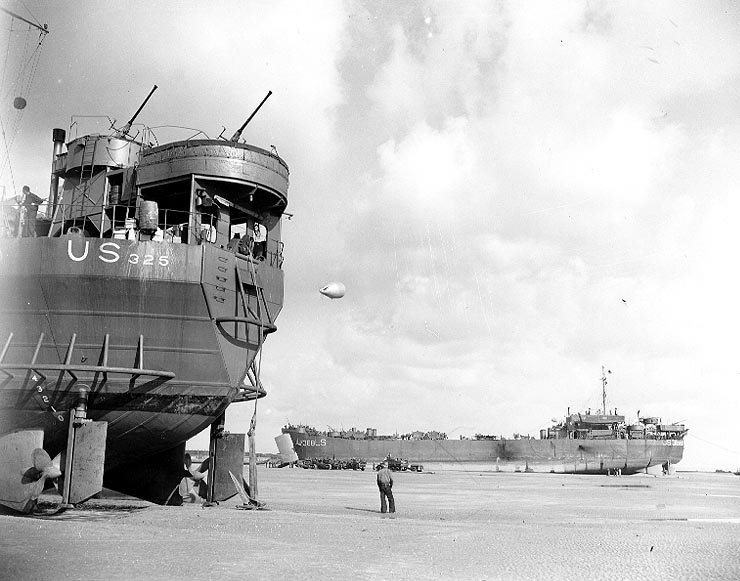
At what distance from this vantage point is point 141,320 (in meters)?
19.5

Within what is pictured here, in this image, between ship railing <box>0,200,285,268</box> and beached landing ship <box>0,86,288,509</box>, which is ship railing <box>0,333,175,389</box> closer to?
beached landing ship <box>0,86,288,509</box>

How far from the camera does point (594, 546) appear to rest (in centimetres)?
1273

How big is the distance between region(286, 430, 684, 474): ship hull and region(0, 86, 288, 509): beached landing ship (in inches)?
2291

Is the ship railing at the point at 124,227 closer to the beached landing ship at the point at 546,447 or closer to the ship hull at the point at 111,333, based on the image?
the ship hull at the point at 111,333

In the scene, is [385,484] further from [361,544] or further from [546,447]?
[546,447]

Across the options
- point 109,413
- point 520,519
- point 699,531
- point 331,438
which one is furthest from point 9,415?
point 331,438

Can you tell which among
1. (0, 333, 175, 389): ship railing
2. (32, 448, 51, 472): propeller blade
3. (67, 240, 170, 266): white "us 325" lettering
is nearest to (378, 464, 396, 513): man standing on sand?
(0, 333, 175, 389): ship railing

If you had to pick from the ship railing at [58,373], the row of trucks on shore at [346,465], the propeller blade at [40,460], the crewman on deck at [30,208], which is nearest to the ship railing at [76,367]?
the ship railing at [58,373]

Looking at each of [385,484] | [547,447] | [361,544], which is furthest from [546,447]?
[361,544]

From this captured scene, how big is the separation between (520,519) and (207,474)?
1081 cm

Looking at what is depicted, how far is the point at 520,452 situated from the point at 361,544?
2650 inches

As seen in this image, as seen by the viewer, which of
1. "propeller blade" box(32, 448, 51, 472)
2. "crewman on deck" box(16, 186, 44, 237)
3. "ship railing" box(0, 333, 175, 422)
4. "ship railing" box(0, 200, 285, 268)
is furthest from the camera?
"crewman on deck" box(16, 186, 44, 237)

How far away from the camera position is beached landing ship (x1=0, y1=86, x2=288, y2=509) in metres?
18.6

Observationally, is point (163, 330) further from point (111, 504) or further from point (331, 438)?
point (331, 438)
